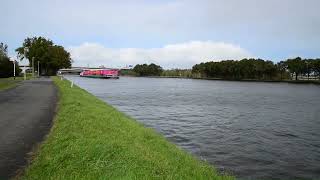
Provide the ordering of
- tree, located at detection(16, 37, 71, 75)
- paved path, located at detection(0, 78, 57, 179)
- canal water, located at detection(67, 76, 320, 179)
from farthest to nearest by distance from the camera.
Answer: tree, located at detection(16, 37, 71, 75)
canal water, located at detection(67, 76, 320, 179)
paved path, located at detection(0, 78, 57, 179)

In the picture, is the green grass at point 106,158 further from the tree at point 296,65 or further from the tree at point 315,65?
the tree at point 296,65

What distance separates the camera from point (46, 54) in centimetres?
14275

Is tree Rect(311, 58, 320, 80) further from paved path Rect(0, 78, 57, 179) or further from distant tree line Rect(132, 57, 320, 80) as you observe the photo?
paved path Rect(0, 78, 57, 179)

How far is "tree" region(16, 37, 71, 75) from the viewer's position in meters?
144

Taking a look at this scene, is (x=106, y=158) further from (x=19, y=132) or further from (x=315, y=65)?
(x=315, y=65)

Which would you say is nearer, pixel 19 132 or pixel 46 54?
pixel 19 132

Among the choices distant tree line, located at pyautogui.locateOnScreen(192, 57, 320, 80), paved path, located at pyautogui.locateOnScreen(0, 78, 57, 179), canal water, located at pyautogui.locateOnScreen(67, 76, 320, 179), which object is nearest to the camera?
paved path, located at pyautogui.locateOnScreen(0, 78, 57, 179)

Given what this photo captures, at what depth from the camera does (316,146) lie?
Answer: 2169 centimetres

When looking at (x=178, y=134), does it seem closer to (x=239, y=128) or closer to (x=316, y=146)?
(x=239, y=128)

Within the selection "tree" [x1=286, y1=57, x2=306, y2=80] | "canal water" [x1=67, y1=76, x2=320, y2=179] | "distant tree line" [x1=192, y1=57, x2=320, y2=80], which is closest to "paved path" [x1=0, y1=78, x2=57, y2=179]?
"canal water" [x1=67, y1=76, x2=320, y2=179]

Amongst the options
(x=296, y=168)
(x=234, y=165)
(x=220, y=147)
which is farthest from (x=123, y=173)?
(x=220, y=147)

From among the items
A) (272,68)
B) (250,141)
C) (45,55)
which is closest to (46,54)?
(45,55)

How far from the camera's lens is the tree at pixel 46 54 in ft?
472

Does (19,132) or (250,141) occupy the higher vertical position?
(19,132)
